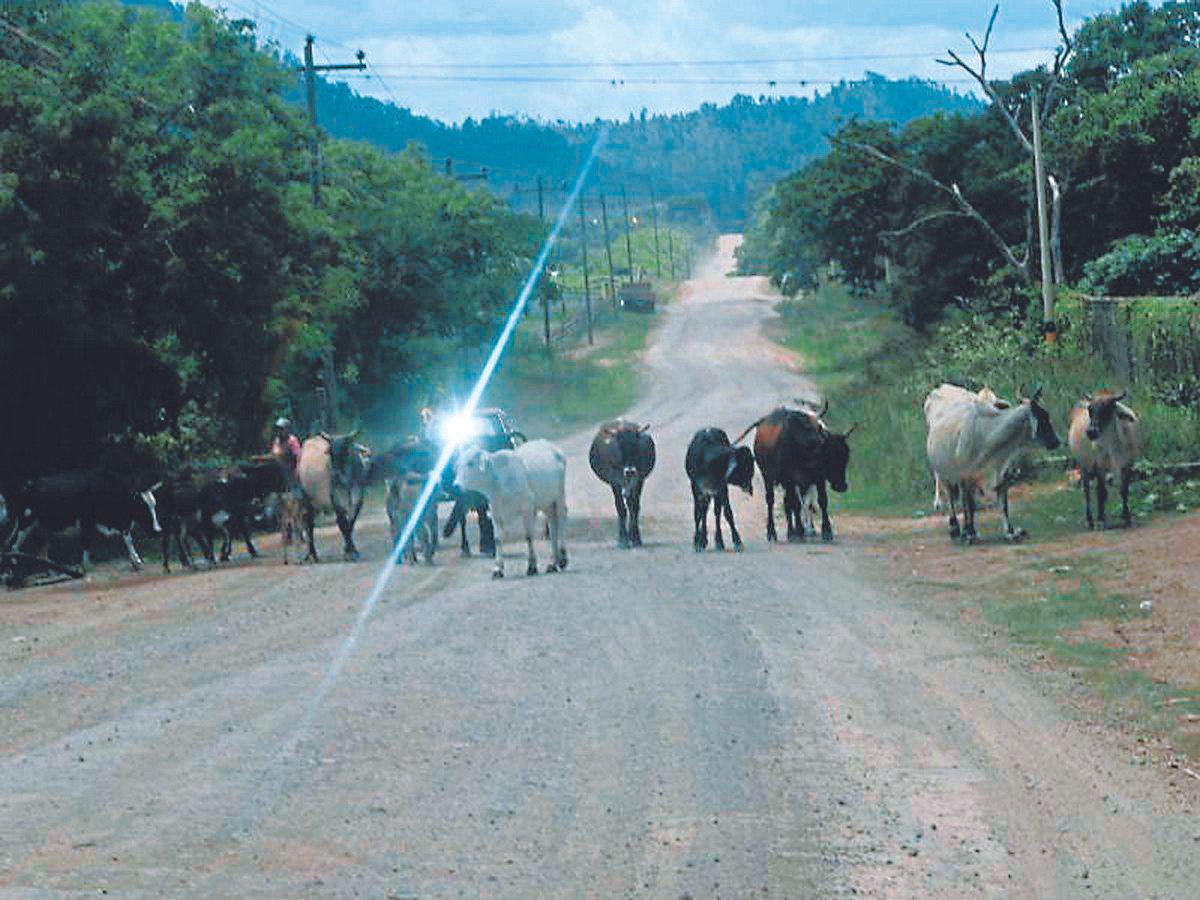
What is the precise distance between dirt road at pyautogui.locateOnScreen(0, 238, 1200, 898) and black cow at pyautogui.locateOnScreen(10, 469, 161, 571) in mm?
6041

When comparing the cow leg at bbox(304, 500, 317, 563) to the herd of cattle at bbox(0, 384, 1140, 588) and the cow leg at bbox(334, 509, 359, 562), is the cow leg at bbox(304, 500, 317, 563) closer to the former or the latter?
the herd of cattle at bbox(0, 384, 1140, 588)

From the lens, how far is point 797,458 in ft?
94.2

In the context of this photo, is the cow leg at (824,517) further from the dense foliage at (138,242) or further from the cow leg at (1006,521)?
the dense foliage at (138,242)

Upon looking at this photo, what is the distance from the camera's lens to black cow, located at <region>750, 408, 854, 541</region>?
94.1 ft

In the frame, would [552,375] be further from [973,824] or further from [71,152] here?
[973,824]

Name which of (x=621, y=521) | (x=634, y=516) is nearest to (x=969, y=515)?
(x=634, y=516)

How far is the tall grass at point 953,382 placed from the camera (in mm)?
30688

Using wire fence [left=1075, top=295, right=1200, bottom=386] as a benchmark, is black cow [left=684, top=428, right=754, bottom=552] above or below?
below

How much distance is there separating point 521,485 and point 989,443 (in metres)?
6.59

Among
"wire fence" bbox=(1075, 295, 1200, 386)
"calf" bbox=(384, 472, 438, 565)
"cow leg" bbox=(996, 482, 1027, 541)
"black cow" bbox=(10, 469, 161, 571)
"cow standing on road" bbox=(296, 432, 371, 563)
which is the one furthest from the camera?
"wire fence" bbox=(1075, 295, 1200, 386)

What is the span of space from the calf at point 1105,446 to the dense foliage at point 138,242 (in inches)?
551

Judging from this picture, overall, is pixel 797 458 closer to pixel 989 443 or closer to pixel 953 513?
pixel 953 513

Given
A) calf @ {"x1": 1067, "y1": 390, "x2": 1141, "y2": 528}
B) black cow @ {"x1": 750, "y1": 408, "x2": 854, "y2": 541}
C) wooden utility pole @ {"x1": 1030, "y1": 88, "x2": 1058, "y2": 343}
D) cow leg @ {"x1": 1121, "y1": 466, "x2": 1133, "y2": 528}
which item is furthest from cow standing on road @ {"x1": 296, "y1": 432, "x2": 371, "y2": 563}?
wooden utility pole @ {"x1": 1030, "y1": 88, "x2": 1058, "y2": 343}

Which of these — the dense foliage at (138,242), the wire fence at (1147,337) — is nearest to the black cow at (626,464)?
the dense foliage at (138,242)
